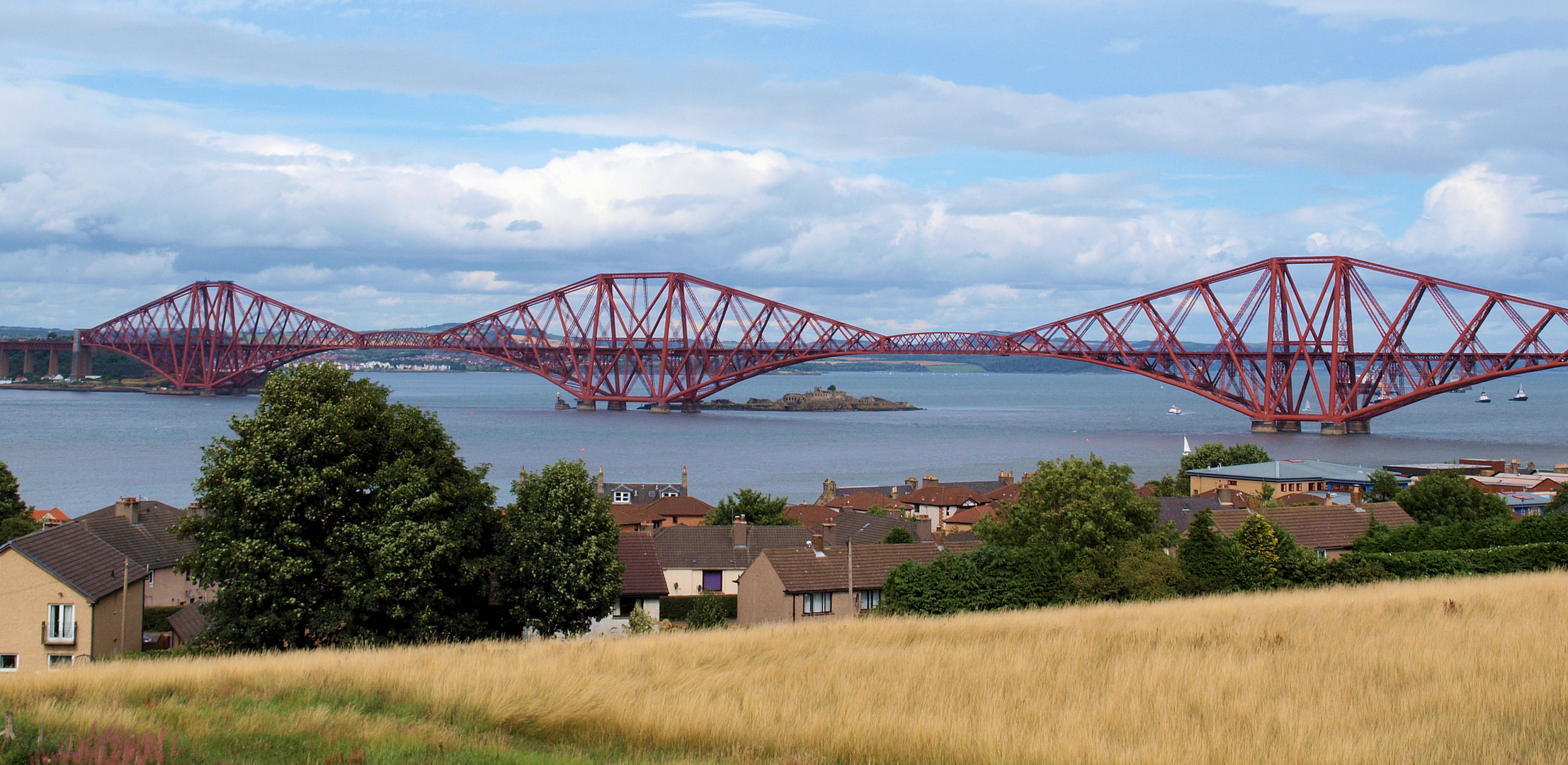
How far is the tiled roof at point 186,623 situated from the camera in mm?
25078

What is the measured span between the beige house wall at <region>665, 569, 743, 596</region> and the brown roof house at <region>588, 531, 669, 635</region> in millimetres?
3059

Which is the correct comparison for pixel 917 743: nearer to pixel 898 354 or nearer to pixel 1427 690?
pixel 1427 690

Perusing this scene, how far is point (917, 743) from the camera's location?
340 inches

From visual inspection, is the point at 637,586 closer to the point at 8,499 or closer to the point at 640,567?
the point at 640,567

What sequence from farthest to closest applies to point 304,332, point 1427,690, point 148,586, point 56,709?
point 304,332
point 148,586
point 1427,690
point 56,709

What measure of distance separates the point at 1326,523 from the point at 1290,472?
26.3 meters

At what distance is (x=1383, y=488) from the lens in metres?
48.8

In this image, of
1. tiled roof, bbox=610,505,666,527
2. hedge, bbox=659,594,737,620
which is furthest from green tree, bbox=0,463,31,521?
tiled roof, bbox=610,505,666,527

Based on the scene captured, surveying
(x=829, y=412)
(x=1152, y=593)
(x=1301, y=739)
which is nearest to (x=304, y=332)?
(x=829, y=412)

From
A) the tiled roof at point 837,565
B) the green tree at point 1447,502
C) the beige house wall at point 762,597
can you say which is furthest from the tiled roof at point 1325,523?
the beige house wall at point 762,597

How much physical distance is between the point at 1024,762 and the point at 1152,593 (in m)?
14.3

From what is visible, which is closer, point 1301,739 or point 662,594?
point 1301,739

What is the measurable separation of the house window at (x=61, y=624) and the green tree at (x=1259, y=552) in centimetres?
2018

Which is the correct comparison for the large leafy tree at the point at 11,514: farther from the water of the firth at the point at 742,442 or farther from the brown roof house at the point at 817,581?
the brown roof house at the point at 817,581
